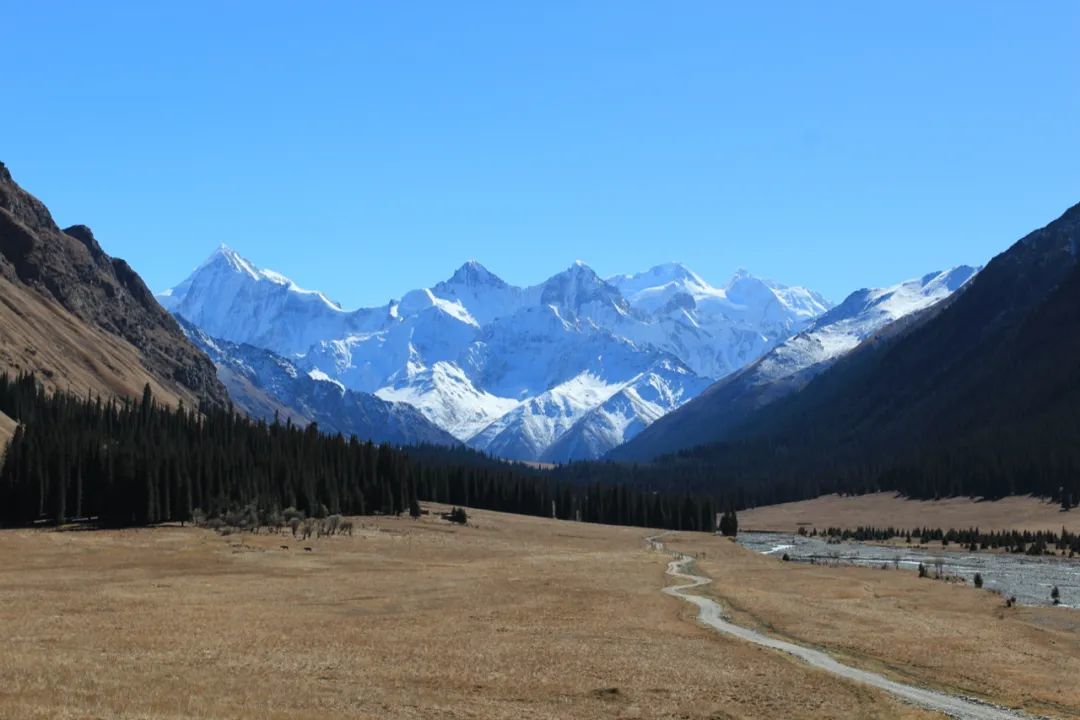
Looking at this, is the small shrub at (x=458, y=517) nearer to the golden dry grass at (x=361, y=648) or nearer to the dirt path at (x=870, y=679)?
the golden dry grass at (x=361, y=648)

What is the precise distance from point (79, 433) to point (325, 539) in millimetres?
51839

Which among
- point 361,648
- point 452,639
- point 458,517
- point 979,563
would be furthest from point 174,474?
point 979,563

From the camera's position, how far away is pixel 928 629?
6462cm

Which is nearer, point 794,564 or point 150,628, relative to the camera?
point 150,628

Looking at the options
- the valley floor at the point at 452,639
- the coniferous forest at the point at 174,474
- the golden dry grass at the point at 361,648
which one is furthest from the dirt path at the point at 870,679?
the coniferous forest at the point at 174,474

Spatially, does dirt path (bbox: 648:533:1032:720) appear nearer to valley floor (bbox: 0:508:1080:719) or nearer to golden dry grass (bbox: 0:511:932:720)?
valley floor (bbox: 0:508:1080:719)

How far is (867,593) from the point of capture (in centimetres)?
8912

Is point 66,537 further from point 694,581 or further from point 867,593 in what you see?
point 867,593

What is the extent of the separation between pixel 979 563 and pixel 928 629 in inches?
3324

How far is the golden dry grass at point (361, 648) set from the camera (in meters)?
36.1

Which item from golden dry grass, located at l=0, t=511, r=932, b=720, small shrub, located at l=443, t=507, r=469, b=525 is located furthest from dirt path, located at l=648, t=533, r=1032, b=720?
small shrub, located at l=443, t=507, r=469, b=525

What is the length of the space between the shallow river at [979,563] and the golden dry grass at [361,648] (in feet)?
121

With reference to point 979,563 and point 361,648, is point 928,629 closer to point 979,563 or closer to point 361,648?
point 361,648

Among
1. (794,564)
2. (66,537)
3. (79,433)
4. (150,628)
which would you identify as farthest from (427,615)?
(79,433)
